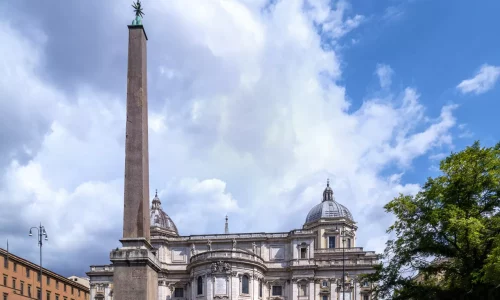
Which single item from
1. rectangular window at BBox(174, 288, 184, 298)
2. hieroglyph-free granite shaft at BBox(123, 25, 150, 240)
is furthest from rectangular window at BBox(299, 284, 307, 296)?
hieroglyph-free granite shaft at BBox(123, 25, 150, 240)

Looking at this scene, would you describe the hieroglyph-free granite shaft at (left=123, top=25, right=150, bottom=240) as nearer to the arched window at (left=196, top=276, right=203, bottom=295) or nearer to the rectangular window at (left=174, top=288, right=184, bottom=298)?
the arched window at (left=196, top=276, right=203, bottom=295)

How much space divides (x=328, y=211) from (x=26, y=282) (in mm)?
38217

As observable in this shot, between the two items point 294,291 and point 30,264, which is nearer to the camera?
point 30,264

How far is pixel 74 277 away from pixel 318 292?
4591 cm

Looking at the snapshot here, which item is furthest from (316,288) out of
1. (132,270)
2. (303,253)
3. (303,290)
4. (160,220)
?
(132,270)

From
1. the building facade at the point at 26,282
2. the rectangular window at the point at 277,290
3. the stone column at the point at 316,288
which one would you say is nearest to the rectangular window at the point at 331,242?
the stone column at the point at 316,288

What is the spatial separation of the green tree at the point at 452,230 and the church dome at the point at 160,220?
2058 inches

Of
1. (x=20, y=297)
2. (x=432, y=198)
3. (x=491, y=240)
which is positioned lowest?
(x=20, y=297)

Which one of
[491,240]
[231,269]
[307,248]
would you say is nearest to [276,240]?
[307,248]

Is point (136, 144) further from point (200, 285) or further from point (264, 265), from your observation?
point (264, 265)

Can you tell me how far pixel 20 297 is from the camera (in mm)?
55656

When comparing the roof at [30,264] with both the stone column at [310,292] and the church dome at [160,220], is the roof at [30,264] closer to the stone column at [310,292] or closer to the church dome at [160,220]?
the church dome at [160,220]

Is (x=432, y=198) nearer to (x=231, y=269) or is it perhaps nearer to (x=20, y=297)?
(x=231, y=269)

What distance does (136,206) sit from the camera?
15.8m
